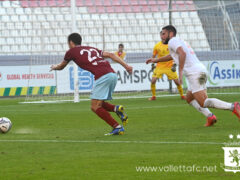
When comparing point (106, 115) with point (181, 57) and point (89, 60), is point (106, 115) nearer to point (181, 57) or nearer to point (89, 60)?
point (89, 60)

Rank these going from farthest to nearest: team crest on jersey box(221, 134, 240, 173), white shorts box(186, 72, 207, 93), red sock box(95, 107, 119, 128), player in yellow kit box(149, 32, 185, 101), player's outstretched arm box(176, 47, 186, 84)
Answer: player in yellow kit box(149, 32, 185, 101) < white shorts box(186, 72, 207, 93) < player's outstretched arm box(176, 47, 186, 84) < red sock box(95, 107, 119, 128) < team crest on jersey box(221, 134, 240, 173)

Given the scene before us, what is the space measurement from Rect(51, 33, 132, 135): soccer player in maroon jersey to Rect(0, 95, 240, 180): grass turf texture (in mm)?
324

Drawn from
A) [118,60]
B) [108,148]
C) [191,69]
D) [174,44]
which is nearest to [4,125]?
[118,60]

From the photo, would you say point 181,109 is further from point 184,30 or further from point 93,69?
point 184,30

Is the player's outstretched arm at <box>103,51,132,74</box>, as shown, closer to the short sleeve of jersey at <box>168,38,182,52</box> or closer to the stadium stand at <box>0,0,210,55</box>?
the short sleeve of jersey at <box>168,38,182,52</box>

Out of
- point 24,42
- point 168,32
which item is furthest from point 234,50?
point 168,32

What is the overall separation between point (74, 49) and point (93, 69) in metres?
0.47

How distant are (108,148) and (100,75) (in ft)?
7.02

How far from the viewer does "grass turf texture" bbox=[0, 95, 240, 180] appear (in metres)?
6.42

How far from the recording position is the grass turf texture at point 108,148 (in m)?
6.42

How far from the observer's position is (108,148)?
8.26 meters

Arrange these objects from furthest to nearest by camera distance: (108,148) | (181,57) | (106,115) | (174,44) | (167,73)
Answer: (167,73) < (174,44) < (181,57) < (106,115) < (108,148)

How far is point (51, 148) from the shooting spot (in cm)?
839

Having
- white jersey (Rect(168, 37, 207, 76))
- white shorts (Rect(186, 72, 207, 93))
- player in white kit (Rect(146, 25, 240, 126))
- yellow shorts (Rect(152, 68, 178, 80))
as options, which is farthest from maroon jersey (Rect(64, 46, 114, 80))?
yellow shorts (Rect(152, 68, 178, 80))
